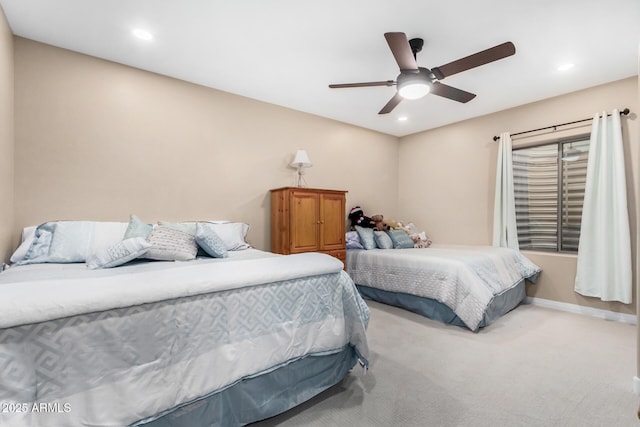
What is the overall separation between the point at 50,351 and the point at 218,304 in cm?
60

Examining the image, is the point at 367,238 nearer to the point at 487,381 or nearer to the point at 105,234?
the point at 487,381

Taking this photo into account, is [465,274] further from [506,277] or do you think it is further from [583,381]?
[583,381]

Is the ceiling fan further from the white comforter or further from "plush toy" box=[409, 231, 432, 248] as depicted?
"plush toy" box=[409, 231, 432, 248]

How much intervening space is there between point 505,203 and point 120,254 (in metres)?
4.30

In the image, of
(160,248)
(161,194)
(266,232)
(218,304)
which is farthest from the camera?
(266,232)

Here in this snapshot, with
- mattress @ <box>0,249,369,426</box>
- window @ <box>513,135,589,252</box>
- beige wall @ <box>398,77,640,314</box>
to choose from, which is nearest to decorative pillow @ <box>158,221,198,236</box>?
mattress @ <box>0,249,369,426</box>

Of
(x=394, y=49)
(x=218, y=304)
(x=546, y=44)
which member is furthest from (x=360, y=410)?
(x=546, y=44)

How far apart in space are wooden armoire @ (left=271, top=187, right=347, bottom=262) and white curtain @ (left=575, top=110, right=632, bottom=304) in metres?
2.74

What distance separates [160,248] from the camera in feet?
7.39

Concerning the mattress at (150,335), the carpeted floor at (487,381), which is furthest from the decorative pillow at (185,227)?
the carpeted floor at (487,381)

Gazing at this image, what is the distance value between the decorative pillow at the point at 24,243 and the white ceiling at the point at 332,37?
1588 millimetres

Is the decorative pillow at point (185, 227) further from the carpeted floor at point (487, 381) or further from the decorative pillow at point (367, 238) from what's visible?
the decorative pillow at point (367, 238)

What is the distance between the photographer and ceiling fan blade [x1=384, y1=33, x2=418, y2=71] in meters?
1.93

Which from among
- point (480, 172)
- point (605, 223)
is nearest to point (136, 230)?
point (480, 172)
